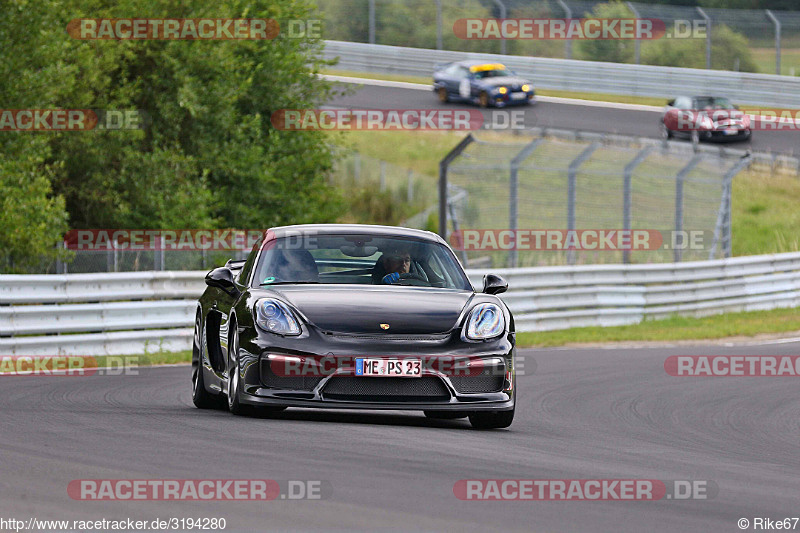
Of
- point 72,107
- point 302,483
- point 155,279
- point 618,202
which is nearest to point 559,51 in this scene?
point 618,202

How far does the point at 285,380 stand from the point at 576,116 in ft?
119

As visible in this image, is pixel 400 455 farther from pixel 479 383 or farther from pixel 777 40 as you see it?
pixel 777 40

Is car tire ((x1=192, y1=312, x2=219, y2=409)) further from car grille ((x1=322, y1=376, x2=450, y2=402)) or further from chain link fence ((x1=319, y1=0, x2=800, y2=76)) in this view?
chain link fence ((x1=319, y1=0, x2=800, y2=76))

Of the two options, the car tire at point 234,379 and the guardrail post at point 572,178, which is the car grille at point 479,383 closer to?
the car tire at point 234,379

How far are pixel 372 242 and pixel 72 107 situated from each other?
15980 mm

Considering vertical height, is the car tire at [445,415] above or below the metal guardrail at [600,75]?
below

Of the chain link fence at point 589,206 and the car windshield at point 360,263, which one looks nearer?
the car windshield at point 360,263

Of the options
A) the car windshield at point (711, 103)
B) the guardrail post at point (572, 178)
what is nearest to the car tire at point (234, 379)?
the guardrail post at point (572, 178)

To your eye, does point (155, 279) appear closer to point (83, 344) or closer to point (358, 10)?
point (83, 344)

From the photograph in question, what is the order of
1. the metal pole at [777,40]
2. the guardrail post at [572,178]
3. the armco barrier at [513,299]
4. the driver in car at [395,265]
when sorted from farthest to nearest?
the metal pole at [777,40], the guardrail post at [572,178], the armco barrier at [513,299], the driver in car at [395,265]

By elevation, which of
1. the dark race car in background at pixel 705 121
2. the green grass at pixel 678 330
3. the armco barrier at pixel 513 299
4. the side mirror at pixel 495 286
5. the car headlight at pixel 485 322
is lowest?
the green grass at pixel 678 330

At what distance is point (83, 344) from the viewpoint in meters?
14.8

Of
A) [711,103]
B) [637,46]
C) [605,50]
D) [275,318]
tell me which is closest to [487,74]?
[637,46]

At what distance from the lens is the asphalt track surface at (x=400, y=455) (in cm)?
542
